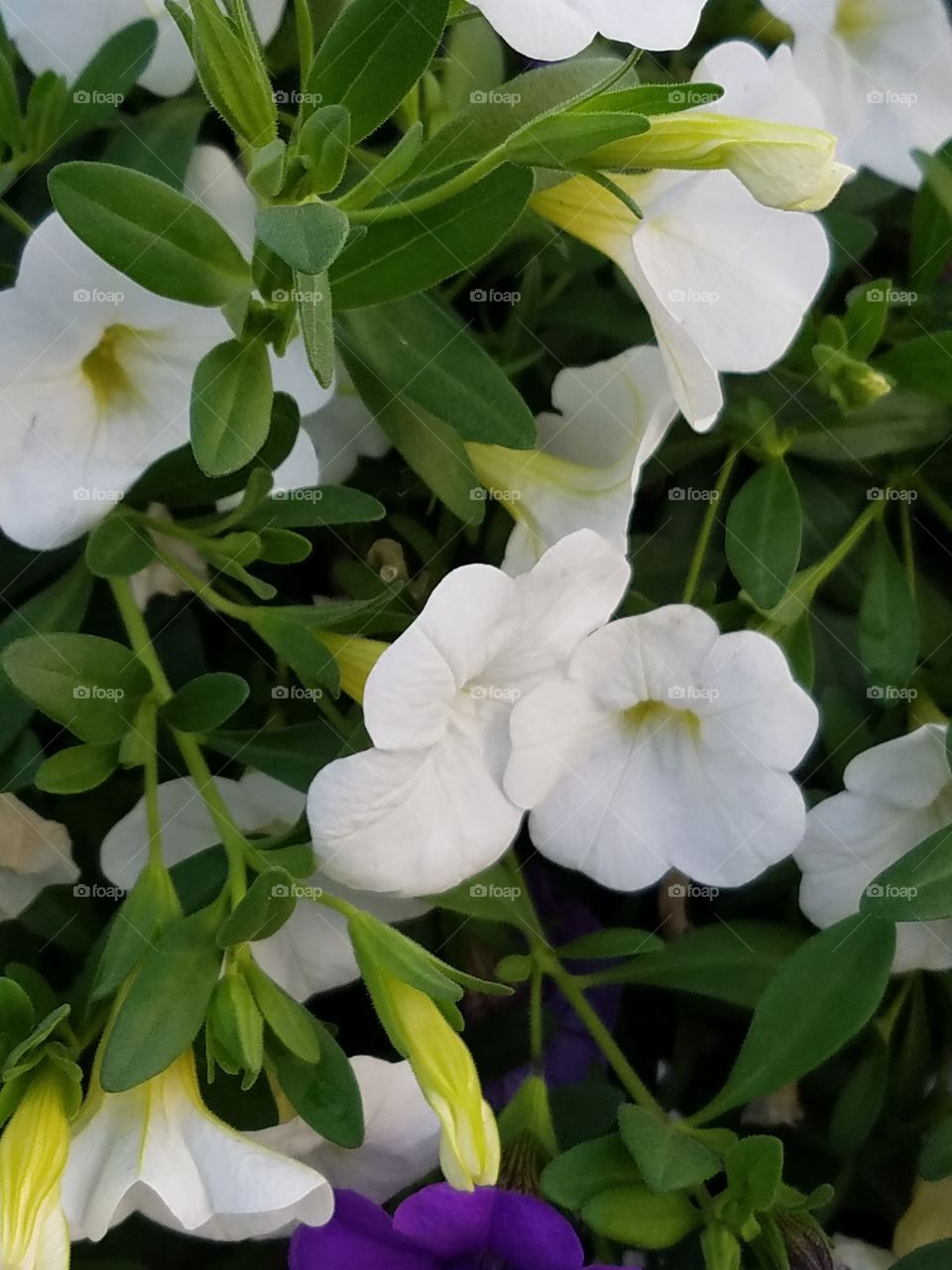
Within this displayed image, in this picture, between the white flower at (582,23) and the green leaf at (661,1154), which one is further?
the green leaf at (661,1154)

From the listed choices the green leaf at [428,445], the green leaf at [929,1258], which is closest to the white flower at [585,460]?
the green leaf at [428,445]

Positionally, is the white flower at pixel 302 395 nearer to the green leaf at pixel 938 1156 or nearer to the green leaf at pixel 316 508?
the green leaf at pixel 316 508

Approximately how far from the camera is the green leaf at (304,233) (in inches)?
15.7

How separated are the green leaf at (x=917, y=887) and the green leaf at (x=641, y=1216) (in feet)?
0.53

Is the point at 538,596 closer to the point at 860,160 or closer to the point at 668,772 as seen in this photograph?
the point at 668,772

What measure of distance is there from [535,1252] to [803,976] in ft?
0.57

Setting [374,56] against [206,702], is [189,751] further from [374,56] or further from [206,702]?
[374,56]

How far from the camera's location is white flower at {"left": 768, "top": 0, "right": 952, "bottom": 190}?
69 cm

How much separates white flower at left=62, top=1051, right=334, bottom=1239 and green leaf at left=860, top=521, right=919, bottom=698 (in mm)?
367

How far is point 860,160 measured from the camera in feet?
2.25

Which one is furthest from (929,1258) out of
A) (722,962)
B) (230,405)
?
(230,405)

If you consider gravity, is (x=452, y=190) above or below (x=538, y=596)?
above

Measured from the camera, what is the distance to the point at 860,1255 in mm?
625

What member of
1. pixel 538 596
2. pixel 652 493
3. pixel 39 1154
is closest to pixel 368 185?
pixel 538 596
